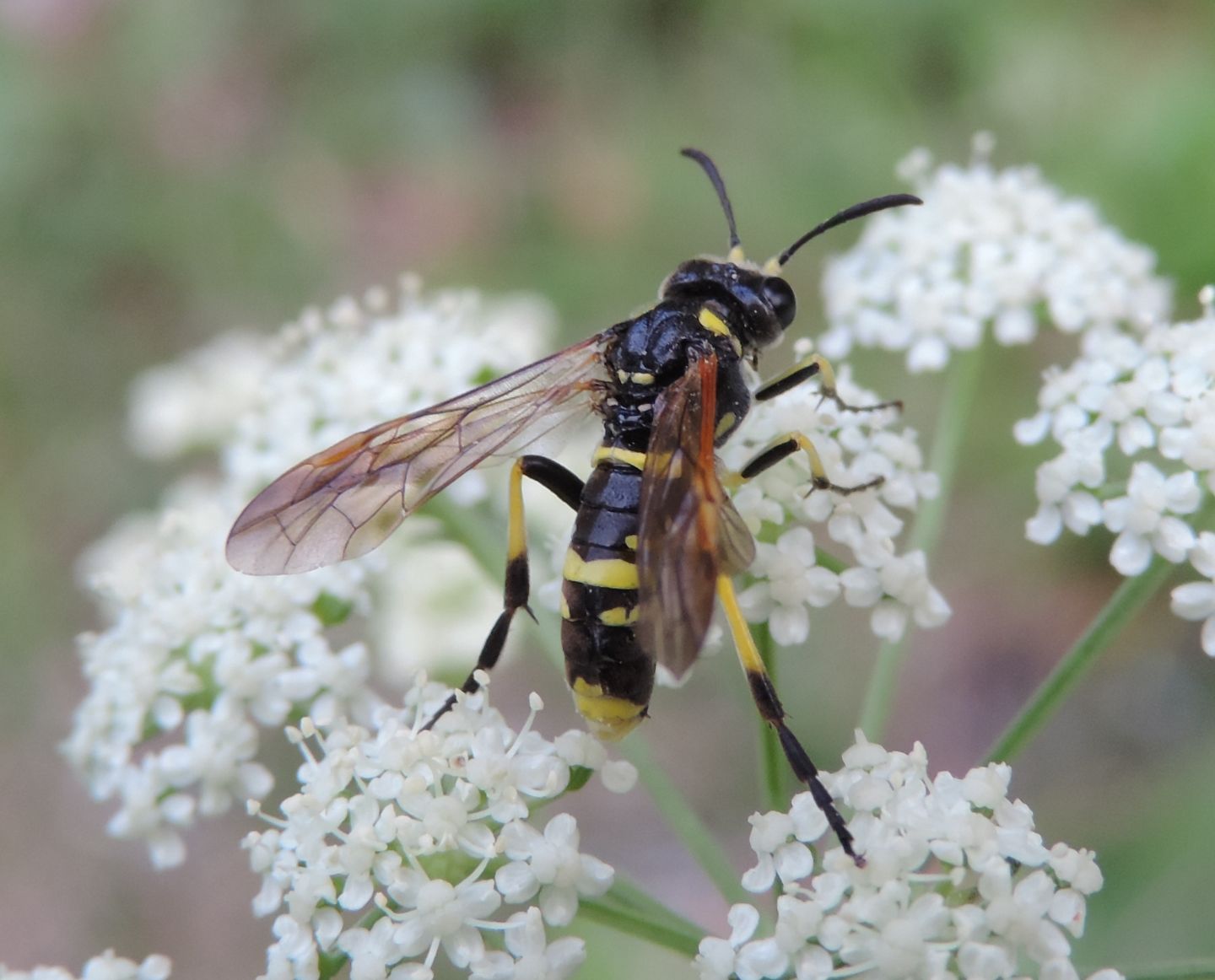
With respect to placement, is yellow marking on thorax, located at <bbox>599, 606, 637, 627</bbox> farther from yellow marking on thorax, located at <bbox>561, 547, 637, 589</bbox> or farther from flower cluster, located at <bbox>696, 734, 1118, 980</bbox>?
flower cluster, located at <bbox>696, 734, 1118, 980</bbox>

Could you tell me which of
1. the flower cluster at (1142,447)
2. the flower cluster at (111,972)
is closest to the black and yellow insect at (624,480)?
the flower cluster at (1142,447)

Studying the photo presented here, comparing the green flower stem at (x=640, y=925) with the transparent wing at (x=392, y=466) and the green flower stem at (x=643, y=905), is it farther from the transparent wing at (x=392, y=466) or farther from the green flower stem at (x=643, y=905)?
the transparent wing at (x=392, y=466)

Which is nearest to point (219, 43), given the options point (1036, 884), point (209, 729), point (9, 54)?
point (9, 54)

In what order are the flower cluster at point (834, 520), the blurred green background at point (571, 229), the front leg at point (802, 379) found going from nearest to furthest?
the flower cluster at point (834, 520)
the front leg at point (802, 379)
the blurred green background at point (571, 229)

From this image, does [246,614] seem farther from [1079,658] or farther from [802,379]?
[1079,658]

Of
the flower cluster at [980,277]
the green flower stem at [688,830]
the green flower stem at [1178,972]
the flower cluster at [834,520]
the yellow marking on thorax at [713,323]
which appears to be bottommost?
the green flower stem at [1178,972]

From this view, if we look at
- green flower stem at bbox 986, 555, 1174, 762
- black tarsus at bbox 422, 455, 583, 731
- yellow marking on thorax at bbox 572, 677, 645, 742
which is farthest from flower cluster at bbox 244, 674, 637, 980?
green flower stem at bbox 986, 555, 1174, 762
